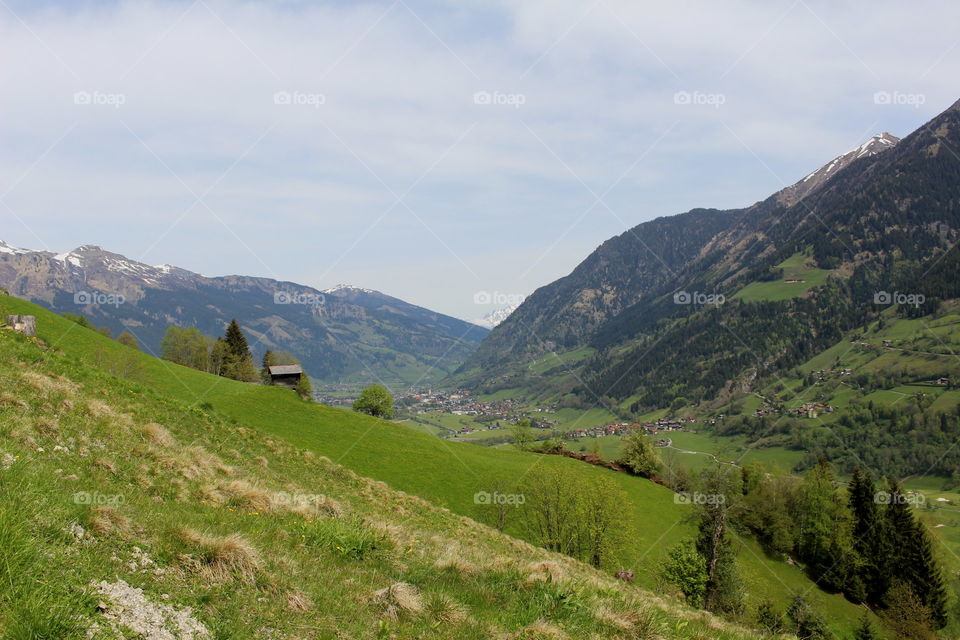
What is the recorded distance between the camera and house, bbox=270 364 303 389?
278ft

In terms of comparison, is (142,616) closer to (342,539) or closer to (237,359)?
(342,539)

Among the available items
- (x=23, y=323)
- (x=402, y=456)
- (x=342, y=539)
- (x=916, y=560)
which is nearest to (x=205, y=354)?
(x=402, y=456)

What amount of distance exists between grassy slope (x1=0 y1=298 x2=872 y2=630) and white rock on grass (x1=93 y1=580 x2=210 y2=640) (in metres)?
44.5

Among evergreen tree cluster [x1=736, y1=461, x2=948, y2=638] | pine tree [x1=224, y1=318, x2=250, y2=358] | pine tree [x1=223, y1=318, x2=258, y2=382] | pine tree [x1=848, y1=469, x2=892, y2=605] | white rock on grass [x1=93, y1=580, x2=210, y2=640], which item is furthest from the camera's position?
pine tree [x1=224, y1=318, x2=250, y2=358]

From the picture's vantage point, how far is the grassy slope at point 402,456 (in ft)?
176

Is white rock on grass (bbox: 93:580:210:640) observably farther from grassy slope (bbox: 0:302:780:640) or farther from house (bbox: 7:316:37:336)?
house (bbox: 7:316:37:336)

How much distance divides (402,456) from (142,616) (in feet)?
180

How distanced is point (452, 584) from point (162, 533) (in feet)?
19.4

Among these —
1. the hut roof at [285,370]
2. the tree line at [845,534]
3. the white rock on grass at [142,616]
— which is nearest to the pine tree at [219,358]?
the hut roof at [285,370]

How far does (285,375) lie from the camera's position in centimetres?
8625

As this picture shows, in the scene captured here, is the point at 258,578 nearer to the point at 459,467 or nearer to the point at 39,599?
the point at 39,599

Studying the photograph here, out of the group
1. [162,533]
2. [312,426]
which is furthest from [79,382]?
[312,426]

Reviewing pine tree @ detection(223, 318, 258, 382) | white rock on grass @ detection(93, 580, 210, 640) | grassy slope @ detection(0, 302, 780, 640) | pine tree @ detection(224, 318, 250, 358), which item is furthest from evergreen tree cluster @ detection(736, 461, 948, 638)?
pine tree @ detection(224, 318, 250, 358)

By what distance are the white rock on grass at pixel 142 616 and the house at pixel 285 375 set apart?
82664 mm
